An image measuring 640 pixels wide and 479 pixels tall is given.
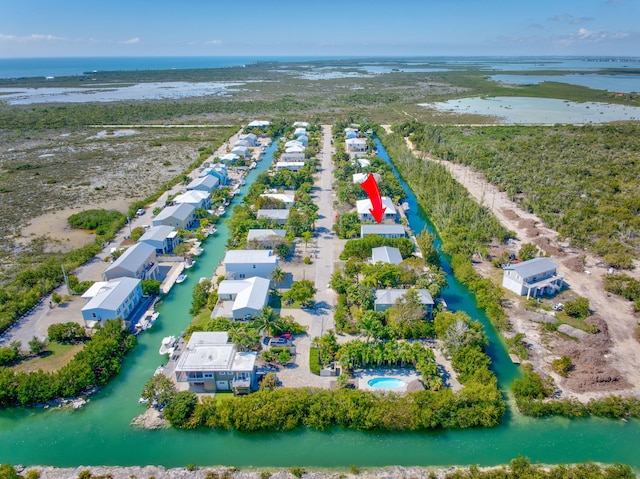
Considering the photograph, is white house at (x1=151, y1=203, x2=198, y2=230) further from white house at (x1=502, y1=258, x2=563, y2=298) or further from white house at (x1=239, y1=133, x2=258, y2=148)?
white house at (x1=239, y1=133, x2=258, y2=148)

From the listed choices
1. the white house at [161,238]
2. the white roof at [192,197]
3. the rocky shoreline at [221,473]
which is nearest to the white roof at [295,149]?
the white roof at [192,197]

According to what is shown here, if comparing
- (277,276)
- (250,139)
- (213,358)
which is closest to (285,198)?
(277,276)

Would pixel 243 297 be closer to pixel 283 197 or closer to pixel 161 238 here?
pixel 161 238

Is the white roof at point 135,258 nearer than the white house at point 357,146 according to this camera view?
Yes

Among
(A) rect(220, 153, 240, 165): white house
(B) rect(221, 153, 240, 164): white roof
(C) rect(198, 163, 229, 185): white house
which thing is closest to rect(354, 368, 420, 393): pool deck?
(C) rect(198, 163, 229, 185): white house

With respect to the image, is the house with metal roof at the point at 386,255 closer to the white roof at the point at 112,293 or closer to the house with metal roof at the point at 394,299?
the house with metal roof at the point at 394,299
